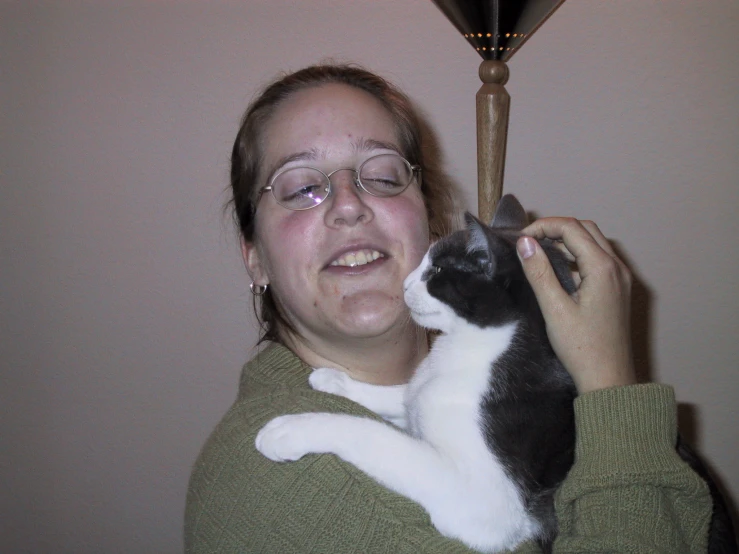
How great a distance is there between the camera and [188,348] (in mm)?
1996

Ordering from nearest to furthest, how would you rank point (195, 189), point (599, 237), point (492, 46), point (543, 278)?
point (543, 278)
point (599, 237)
point (492, 46)
point (195, 189)

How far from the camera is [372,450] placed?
0.87 metres

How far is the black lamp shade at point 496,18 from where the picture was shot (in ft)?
4.17

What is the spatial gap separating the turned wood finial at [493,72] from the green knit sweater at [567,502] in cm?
89

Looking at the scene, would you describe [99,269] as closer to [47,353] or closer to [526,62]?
[47,353]

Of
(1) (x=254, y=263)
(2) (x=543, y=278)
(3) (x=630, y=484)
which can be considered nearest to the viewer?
(3) (x=630, y=484)

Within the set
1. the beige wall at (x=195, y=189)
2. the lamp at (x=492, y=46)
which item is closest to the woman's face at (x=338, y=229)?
the lamp at (x=492, y=46)

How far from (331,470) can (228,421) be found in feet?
0.80

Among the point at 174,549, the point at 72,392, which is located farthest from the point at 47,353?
the point at 174,549

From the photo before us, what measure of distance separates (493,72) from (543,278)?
2.41ft

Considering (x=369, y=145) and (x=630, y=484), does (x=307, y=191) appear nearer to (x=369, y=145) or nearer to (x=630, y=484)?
(x=369, y=145)

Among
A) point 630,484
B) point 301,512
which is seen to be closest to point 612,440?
point 630,484

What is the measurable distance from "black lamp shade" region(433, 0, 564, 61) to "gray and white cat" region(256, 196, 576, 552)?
54 centimetres

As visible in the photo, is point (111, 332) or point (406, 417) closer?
point (406, 417)
